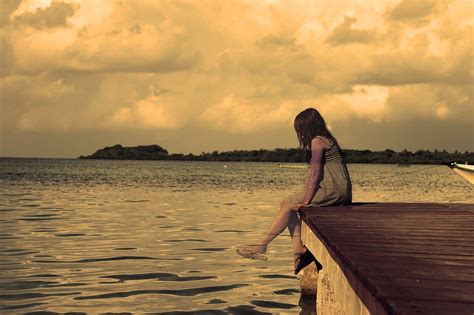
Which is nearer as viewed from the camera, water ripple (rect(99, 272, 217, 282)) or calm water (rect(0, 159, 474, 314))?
calm water (rect(0, 159, 474, 314))

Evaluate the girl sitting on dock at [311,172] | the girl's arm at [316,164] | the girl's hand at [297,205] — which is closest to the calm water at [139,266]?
the girl sitting on dock at [311,172]

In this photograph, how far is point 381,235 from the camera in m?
6.92

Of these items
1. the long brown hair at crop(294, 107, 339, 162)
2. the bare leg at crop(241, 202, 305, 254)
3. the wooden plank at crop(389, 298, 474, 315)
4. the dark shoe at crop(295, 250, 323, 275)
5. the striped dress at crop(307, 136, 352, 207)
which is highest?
the long brown hair at crop(294, 107, 339, 162)

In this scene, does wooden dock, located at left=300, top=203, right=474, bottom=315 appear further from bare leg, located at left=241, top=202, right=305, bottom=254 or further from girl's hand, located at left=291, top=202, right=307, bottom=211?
bare leg, located at left=241, top=202, right=305, bottom=254

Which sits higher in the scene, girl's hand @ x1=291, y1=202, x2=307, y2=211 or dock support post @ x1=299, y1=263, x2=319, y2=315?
girl's hand @ x1=291, y1=202, x2=307, y2=211

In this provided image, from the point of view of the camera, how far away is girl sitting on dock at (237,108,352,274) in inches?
363

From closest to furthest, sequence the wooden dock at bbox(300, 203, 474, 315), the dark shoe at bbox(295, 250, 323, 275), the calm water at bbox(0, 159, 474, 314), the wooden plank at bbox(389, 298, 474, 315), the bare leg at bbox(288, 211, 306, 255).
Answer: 1. the wooden plank at bbox(389, 298, 474, 315)
2. the wooden dock at bbox(300, 203, 474, 315)
3. the calm water at bbox(0, 159, 474, 314)
4. the bare leg at bbox(288, 211, 306, 255)
5. the dark shoe at bbox(295, 250, 323, 275)

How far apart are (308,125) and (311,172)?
2.34 ft

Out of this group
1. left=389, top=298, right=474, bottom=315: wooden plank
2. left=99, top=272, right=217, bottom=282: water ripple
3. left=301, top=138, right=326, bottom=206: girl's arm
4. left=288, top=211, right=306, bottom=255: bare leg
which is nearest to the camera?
left=389, top=298, right=474, bottom=315: wooden plank

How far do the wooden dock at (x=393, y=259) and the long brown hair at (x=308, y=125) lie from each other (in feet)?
3.72

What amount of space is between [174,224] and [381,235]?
42.1 ft

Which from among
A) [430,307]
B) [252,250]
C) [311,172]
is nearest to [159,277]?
[252,250]

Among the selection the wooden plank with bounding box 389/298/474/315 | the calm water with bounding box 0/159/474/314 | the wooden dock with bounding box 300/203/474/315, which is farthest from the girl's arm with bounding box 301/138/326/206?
the wooden plank with bounding box 389/298/474/315

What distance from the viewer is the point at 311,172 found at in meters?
9.12
